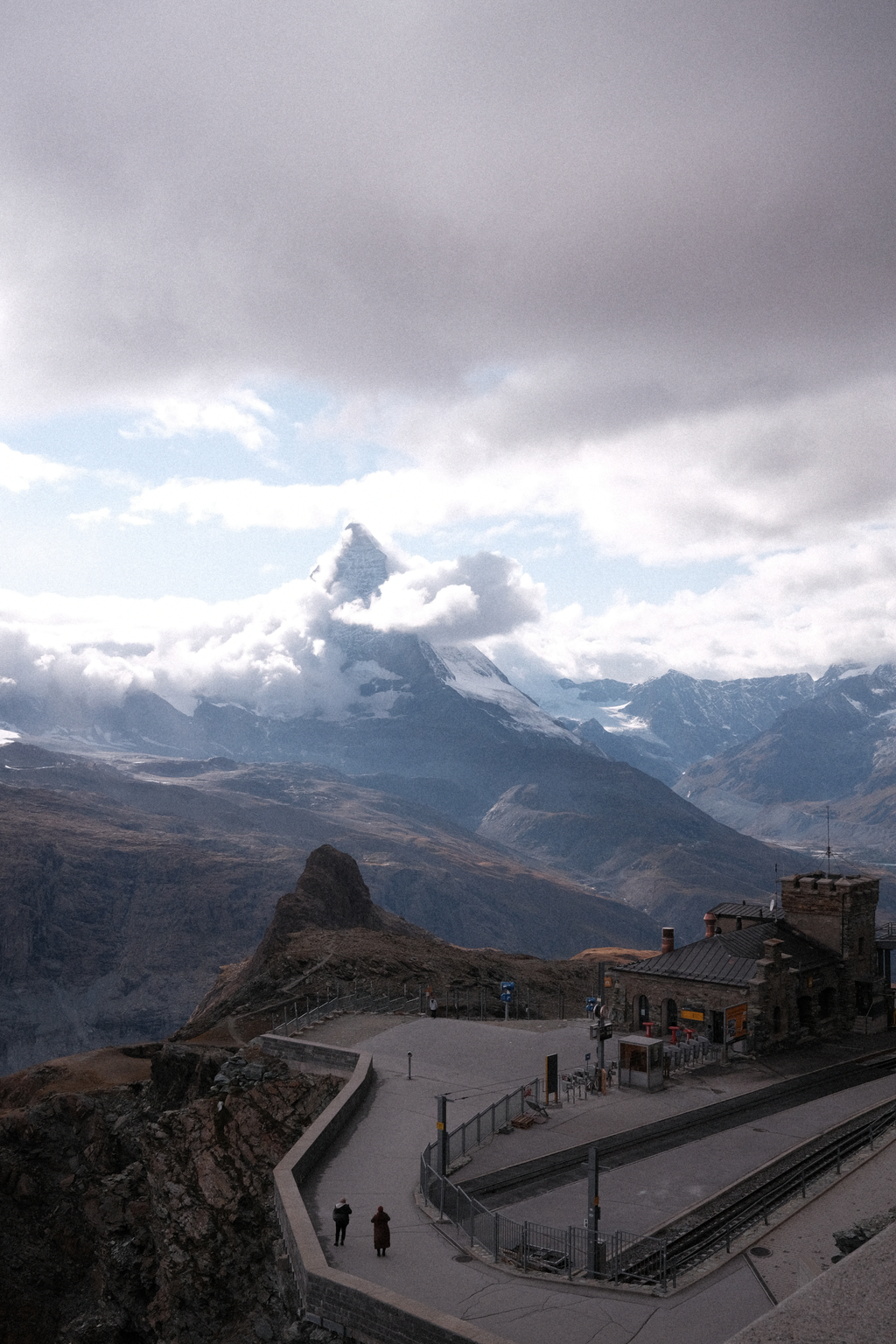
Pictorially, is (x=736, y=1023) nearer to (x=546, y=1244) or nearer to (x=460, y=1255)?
(x=546, y=1244)

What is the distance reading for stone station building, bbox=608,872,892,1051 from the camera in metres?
44.0

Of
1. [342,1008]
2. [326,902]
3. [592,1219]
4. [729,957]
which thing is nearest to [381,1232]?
[592,1219]

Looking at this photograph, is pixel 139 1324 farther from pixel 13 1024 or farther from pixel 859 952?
pixel 13 1024

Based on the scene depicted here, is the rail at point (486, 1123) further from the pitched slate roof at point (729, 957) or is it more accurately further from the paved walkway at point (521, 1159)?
the pitched slate roof at point (729, 957)

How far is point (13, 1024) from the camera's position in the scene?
190250mm

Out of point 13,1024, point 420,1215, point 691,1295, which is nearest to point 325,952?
point 420,1215

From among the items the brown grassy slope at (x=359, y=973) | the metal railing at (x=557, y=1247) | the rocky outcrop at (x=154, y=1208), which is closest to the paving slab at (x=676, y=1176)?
the metal railing at (x=557, y=1247)

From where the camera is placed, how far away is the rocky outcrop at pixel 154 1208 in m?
31.9

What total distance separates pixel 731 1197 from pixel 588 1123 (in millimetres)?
6820

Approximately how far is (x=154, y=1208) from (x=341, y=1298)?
18.2 metres

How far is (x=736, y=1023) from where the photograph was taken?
42.9 metres

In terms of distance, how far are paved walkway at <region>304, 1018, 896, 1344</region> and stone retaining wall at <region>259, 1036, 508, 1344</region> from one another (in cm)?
68

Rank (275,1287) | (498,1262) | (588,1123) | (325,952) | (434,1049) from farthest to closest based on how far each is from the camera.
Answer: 1. (325,952)
2. (434,1049)
3. (588,1123)
4. (275,1287)
5. (498,1262)

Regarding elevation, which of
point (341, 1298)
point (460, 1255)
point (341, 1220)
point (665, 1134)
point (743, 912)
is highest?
point (743, 912)
